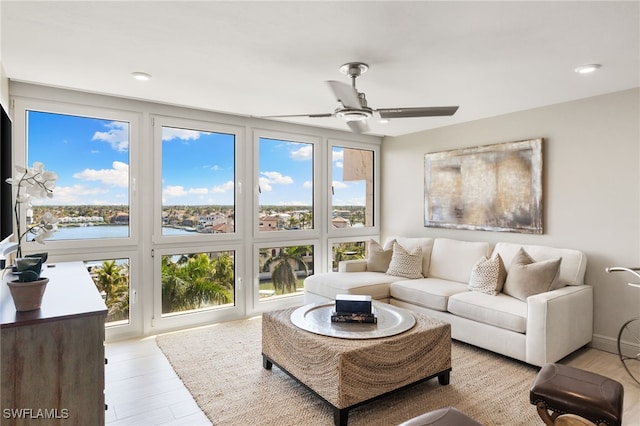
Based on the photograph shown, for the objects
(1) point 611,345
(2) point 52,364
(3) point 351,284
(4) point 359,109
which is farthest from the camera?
(3) point 351,284

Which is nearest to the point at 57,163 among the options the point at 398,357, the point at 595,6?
the point at 398,357

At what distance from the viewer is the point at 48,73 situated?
2967 mm

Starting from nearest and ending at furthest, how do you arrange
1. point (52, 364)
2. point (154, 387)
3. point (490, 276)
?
point (52, 364), point (154, 387), point (490, 276)

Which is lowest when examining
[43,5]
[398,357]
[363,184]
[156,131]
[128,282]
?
[398,357]

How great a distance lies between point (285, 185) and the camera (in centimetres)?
485

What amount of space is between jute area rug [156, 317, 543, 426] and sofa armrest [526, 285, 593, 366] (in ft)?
0.75

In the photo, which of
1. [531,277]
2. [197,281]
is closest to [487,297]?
[531,277]

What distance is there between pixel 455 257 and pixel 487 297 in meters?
0.89

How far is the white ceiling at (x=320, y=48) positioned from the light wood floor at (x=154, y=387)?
239 cm

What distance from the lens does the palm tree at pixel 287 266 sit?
4809mm

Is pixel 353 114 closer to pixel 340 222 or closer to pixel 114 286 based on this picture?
pixel 340 222

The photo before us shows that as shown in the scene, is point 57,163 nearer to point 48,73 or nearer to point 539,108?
point 48,73

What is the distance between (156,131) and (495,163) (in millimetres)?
3758

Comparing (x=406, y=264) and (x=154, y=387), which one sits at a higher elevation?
(x=406, y=264)
